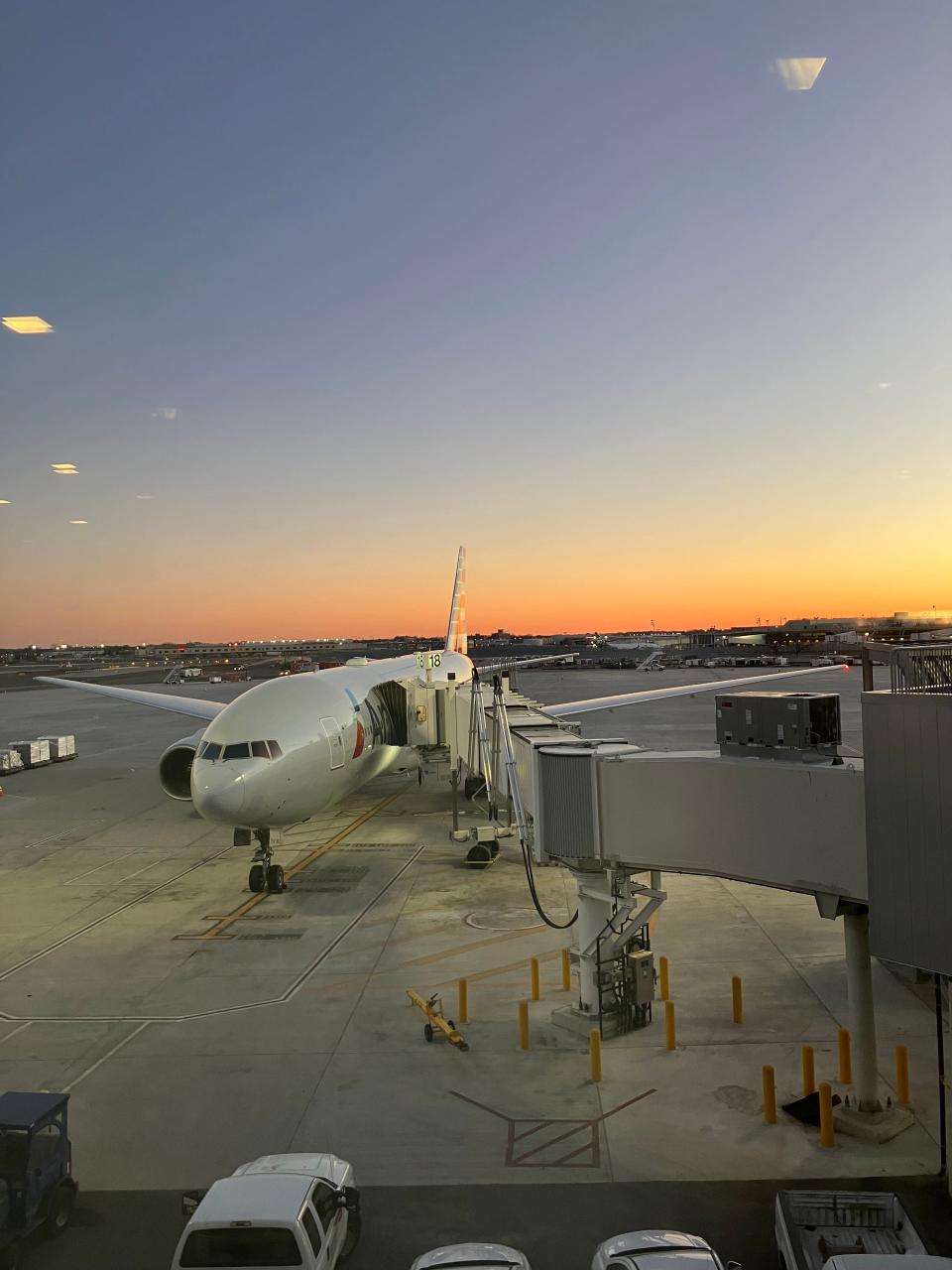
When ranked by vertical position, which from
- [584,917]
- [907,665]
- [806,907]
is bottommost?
[806,907]

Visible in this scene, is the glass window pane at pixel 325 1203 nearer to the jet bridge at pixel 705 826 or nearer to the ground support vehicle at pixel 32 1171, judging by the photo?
the ground support vehicle at pixel 32 1171

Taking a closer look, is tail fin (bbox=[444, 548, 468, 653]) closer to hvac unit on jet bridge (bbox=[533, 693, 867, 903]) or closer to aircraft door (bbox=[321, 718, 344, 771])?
aircraft door (bbox=[321, 718, 344, 771])

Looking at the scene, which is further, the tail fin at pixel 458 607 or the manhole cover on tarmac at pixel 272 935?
the tail fin at pixel 458 607

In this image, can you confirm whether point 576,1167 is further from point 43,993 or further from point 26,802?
point 26,802

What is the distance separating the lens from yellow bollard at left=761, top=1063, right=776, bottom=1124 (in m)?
11.2

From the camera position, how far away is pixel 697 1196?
31.8 feet

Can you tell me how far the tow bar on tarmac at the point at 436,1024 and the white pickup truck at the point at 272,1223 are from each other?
4461mm

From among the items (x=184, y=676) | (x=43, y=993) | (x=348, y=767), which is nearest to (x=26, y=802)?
(x=348, y=767)

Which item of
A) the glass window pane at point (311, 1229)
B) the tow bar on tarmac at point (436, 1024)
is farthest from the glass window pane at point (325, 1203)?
the tow bar on tarmac at point (436, 1024)

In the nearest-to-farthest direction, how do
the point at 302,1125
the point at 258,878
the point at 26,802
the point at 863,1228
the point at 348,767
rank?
the point at 863,1228 → the point at 302,1125 → the point at 258,878 → the point at 348,767 → the point at 26,802

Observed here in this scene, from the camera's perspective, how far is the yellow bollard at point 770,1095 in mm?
11234

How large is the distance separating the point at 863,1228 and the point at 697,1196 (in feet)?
6.02

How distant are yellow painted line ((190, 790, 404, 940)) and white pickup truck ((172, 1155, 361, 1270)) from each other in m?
11.1

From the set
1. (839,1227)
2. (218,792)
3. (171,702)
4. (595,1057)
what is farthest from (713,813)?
(171,702)
